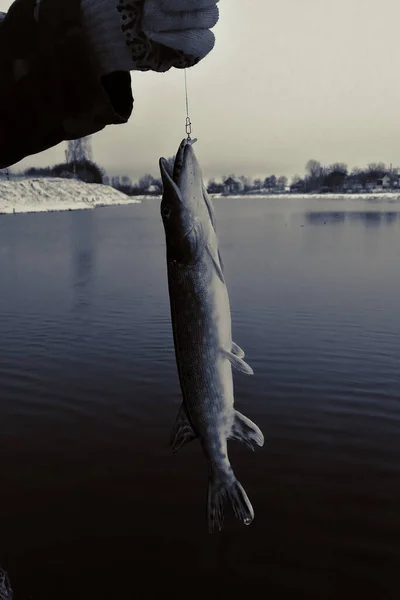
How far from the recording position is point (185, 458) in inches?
339

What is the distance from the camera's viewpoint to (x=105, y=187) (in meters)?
165

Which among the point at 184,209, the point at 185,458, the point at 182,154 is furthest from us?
→ the point at 185,458

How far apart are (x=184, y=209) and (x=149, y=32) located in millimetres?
1253

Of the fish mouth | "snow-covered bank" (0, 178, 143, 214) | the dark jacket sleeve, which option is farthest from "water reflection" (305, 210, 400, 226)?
"snow-covered bank" (0, 178, 143, 214)

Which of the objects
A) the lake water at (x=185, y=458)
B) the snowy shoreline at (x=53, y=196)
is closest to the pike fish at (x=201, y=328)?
the lake water at (x=185, y=458)

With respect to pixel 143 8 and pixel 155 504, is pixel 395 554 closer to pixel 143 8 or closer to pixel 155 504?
pixel 155 504

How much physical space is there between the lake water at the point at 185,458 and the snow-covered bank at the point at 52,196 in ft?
306

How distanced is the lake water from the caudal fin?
7.66 feet

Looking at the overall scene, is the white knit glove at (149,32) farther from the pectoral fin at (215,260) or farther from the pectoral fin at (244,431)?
the pectoral fin at (244,431)

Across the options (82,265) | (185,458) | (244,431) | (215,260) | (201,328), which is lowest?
(185,458)

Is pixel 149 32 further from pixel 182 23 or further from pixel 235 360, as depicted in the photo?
pixel 235 360

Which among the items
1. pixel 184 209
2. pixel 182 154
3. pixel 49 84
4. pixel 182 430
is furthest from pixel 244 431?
pixel 49 84

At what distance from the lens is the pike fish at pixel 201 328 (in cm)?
360

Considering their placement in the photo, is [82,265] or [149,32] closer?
[149,32]
